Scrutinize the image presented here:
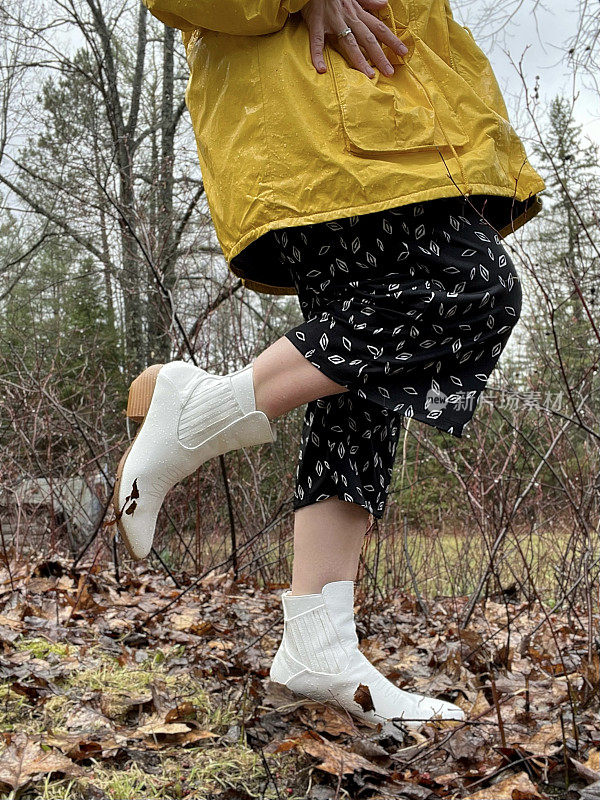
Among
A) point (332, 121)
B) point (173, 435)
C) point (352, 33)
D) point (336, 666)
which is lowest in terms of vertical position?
point (336, 666)

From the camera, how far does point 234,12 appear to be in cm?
132

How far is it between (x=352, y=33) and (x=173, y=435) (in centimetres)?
90

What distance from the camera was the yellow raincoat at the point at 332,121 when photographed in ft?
4.33

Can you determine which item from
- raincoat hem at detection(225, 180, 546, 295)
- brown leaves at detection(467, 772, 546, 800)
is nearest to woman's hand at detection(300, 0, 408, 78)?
raincoat hem at detection(225, 180, 546, 295)

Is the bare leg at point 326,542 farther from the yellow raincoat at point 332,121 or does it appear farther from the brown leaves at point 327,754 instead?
the yellow raincoat at point 332,121

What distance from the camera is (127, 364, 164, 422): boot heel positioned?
5.18 ft

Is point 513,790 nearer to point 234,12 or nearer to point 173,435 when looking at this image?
point 173,435

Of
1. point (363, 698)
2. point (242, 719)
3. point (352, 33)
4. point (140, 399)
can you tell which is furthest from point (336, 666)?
point (352, 33)

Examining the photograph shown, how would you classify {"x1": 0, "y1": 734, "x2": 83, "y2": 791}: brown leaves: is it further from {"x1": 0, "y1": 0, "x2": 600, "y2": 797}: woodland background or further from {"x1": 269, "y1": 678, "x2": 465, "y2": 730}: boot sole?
{"x1": 269, "y1": 678, "x2": 465, "y2": 730}: boot sole

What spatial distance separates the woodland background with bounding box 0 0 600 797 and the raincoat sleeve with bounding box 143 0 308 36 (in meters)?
0.58

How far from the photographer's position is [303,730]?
1.45 m

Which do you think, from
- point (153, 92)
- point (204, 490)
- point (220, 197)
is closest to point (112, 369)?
point (153, 92)

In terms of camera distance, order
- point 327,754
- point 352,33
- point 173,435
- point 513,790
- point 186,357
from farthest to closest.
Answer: point 186,357
point 173,435
point 352,33
point 327,754
point 513,790

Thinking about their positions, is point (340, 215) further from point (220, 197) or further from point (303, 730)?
point (303, 730)
